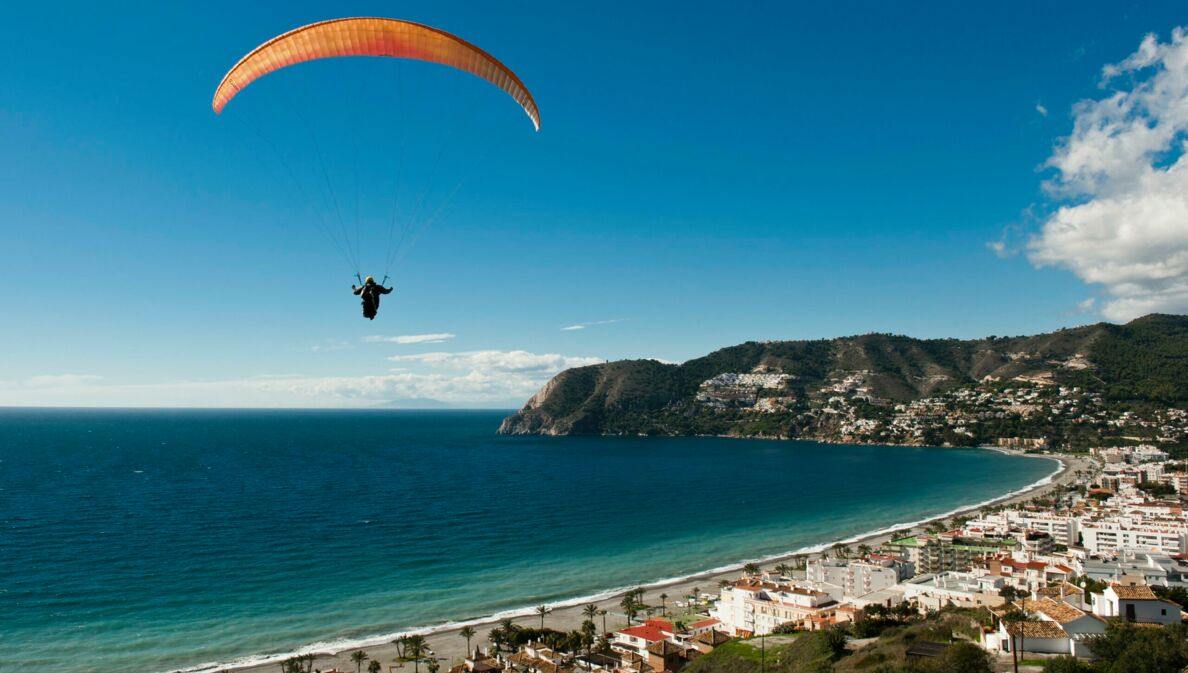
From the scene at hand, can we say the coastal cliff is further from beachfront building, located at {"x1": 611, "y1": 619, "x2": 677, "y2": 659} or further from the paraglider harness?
the paraglider harness

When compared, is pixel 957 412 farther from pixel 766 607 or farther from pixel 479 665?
pixel 479 665

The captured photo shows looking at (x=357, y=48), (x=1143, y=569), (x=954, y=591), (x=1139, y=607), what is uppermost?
(x=357, y=48)

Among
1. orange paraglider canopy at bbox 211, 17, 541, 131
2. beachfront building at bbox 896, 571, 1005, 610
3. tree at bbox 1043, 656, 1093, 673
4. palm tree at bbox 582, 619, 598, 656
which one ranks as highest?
orange paraglider canopy at bbox 211, 17, 541, 131

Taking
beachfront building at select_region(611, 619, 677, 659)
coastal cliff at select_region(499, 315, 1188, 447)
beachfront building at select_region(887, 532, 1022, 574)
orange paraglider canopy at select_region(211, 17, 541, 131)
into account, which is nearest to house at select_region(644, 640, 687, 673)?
beachfront building at select_region(611, 619, 677, 659)

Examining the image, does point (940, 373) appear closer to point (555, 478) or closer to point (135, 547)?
point (555, 478)

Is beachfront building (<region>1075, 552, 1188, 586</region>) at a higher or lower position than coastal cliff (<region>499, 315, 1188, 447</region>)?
lower

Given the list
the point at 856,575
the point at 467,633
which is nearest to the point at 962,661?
the point at 467,633
